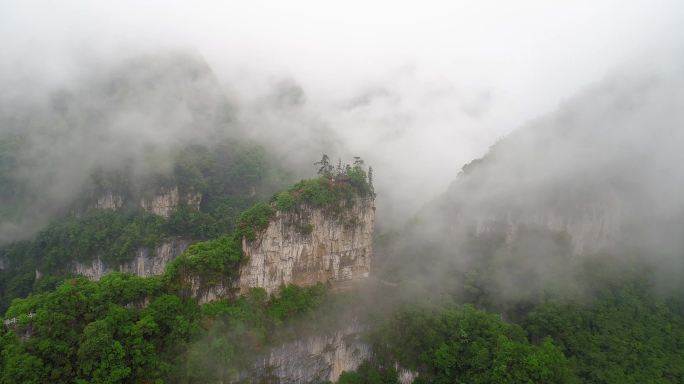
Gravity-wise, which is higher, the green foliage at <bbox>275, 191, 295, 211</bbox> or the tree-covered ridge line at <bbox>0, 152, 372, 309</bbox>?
the green foliage at <bbox>275, 191, 295, 211</bbox>

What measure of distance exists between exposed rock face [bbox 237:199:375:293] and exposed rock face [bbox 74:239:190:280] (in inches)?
1406

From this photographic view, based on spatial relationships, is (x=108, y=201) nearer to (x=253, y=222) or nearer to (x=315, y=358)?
(x=253, y=222)

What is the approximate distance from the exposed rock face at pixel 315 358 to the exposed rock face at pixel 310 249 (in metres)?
A: 5.73

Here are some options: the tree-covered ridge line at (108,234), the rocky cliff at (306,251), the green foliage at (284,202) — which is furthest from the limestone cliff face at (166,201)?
the rocky cliff at (306,251)

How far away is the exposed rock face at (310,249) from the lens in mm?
37344

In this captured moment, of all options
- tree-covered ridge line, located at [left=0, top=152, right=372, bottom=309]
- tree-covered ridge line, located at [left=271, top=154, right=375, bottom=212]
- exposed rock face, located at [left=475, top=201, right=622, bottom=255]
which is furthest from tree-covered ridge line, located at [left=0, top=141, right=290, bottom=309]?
exposed rock face, located at [left=475, top=201, right=622, bottom=255]

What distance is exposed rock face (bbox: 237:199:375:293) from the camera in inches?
1470

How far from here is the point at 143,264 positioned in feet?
213

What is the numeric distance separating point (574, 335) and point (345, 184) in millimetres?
30191

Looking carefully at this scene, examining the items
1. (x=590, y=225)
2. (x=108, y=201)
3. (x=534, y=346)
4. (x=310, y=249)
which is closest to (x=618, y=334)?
(x=534, y=346)

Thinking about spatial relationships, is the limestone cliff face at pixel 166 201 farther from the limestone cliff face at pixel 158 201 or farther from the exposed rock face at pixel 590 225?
the exposed rock face at pixel 590 225

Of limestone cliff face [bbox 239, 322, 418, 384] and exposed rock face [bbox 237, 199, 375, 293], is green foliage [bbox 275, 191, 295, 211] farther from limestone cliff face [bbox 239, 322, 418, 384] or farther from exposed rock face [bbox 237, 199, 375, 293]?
limestone cliff face [bbox 239, 322, 418, 384]

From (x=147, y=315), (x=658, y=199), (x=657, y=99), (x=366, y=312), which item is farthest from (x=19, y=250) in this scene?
(x=657, y=99)

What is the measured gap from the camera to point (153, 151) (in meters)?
75.8
